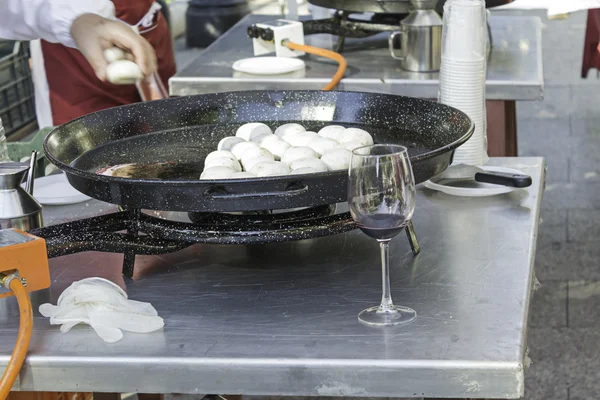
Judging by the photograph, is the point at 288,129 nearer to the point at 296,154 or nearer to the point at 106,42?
the point at 296,154

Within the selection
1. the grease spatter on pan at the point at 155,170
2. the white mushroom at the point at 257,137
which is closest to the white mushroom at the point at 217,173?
the grease spatter on pan at the point at 155,170

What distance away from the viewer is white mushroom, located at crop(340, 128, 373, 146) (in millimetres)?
1851

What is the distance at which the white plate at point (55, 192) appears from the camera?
2.04 metres

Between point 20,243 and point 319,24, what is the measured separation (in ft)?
7.67

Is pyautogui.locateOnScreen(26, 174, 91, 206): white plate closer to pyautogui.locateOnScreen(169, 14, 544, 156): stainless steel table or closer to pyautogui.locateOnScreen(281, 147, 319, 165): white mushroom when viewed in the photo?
pyautogui.locateOnScreen(281, 147, 319, 165): white mushroom

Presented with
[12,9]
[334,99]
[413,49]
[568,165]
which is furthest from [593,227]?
[12,9]

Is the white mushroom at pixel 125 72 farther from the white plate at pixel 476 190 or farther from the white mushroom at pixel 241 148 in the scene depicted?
the white plate at pixel 476 190

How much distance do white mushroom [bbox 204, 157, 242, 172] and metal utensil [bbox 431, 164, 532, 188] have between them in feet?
1.75

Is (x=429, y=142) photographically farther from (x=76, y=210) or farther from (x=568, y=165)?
(x=568, y=165)

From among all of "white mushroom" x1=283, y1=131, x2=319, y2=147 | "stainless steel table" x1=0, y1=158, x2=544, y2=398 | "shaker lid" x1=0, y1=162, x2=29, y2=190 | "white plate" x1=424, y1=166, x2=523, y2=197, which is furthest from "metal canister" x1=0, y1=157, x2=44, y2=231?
"white plate" x1=424, y1=166, x2=523, y2=197

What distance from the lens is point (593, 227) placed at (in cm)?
440

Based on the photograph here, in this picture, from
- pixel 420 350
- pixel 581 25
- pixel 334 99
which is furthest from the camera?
pixel 581 25

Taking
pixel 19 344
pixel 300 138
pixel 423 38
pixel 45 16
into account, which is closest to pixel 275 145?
pixel 300 138

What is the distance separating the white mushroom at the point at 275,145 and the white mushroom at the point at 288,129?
5 cm
